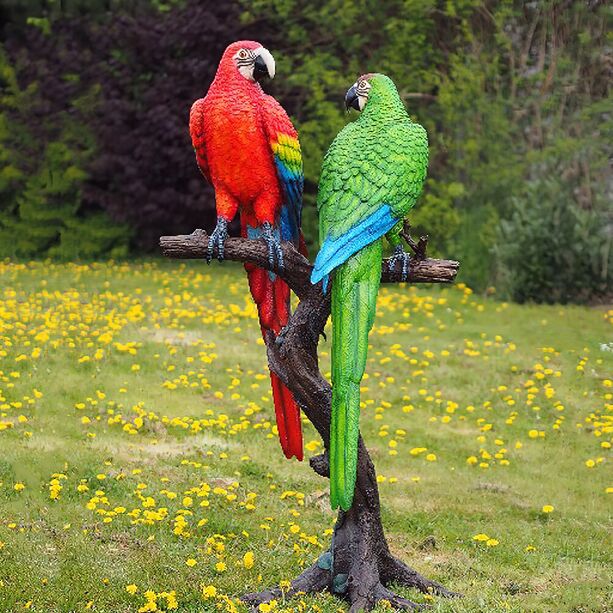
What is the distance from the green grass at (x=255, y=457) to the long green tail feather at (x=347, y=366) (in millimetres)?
735

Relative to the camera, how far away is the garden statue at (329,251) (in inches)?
138

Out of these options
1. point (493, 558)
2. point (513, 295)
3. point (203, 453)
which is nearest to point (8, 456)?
point (203, 453)

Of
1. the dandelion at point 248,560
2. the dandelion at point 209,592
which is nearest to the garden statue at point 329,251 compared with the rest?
the dandelion at point 209,592

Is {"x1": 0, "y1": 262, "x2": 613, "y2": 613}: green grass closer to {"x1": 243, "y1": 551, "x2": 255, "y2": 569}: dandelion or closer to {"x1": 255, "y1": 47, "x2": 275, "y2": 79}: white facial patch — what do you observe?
{"x1": 243, "y1": 551, "x2": 255, "y2": 569}: dandelion

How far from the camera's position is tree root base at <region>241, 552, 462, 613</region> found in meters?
3.90

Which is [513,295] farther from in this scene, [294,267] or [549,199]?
[294,267]

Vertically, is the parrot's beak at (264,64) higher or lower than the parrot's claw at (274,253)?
higher

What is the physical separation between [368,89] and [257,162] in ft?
1.90

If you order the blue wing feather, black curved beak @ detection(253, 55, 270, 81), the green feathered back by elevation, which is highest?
black curved beak @ detection(253, 55, 270, 81)

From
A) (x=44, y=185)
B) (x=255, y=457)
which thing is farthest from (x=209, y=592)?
(x=44, y=185)

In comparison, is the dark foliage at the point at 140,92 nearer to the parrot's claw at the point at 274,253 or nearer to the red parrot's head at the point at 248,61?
the red parrot's head at the point at 248,61

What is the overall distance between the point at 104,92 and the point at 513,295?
6.64 metres

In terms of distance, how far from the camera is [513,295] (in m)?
11.4

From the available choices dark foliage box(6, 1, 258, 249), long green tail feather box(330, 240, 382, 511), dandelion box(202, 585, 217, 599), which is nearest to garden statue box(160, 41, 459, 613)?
long green tail feather box(330, 240, 382, 511)
